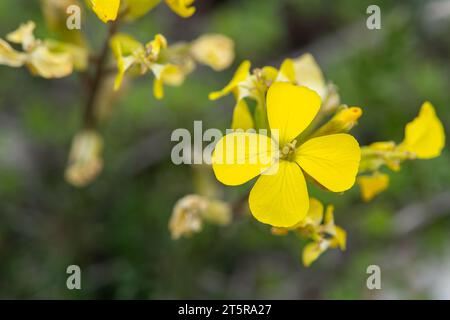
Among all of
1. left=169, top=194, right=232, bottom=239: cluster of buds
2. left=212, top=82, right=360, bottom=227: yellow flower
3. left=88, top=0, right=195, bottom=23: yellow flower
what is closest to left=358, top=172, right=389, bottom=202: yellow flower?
left=212, top=82, right=360, bottom=227: yellow flower

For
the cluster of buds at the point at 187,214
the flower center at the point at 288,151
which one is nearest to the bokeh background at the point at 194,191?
the cluster of buds at the point at 187,214

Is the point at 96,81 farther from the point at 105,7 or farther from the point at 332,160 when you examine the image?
the point at 332,160

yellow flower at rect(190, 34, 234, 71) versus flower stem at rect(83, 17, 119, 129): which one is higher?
yellow flower at rect(190, 34, 234, 71)

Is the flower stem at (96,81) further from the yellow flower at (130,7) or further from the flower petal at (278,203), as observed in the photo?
the flower petal at (278,203)

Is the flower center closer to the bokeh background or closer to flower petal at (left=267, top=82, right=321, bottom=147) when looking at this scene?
flower petal at (left=267, top=82, right=321, bottom=147)

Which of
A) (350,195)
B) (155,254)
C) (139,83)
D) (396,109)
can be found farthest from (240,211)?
(139,83)

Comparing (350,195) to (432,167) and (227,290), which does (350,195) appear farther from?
(227,290)
